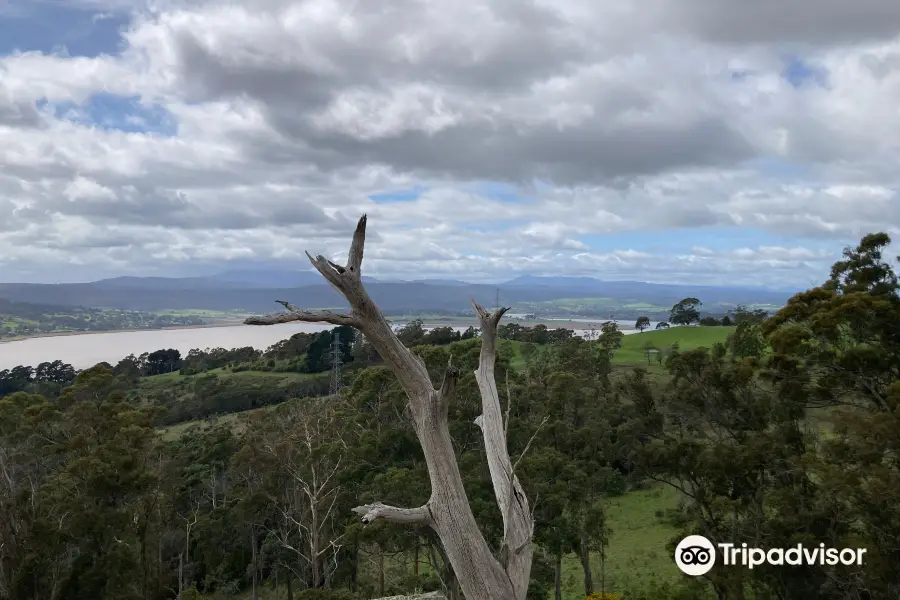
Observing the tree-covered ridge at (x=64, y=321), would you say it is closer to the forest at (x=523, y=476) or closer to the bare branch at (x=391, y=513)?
the forest at (x=523, y=476)

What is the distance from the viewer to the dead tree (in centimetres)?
318

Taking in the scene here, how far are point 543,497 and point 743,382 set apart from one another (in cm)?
510

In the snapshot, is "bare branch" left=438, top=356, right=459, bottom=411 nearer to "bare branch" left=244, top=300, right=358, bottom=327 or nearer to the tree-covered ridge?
"bare branch" left=244, top=300, right=358, bottom=327

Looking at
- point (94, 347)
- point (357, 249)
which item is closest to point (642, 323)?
point (357, 249)

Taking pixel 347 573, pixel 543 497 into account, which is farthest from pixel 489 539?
pixel 347 573

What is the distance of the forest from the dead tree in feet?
6.30

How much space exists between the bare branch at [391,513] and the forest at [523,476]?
1.97m

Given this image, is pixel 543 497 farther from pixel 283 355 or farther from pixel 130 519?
pixel 283 355

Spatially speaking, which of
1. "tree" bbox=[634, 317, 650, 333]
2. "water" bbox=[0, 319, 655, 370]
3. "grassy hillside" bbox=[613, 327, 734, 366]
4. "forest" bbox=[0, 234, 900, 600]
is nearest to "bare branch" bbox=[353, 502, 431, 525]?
"forest" bbox=[0, 234, 900, 600]

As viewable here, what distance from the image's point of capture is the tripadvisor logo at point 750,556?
9.31m

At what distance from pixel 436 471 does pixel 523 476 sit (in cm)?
1024

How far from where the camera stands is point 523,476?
1307 cm

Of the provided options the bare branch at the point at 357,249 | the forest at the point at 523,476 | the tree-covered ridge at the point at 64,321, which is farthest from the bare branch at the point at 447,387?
the tree-covered ridge at the point at 64,321

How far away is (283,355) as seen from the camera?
64062mm
